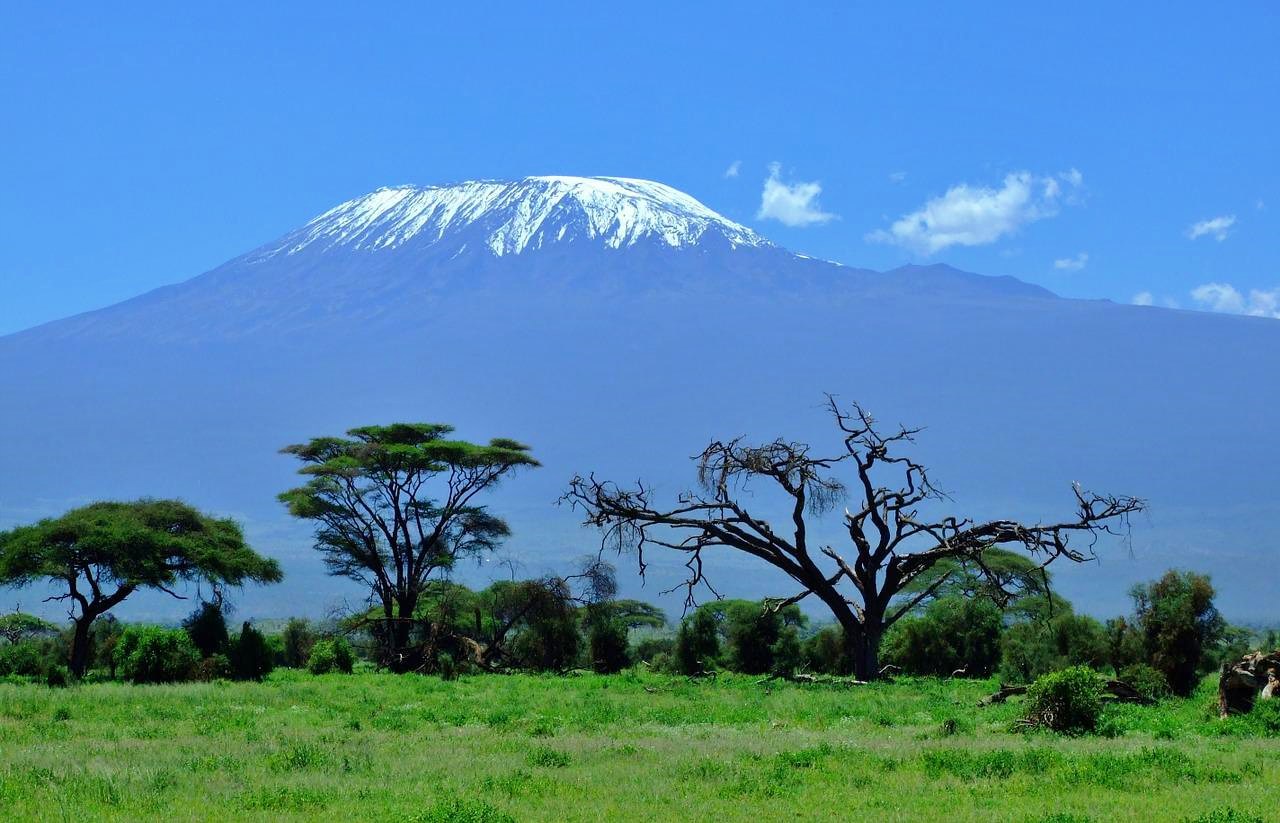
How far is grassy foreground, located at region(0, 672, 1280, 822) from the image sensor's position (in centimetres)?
1480

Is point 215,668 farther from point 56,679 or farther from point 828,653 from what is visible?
point 828,653

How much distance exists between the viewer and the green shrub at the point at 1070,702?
21078mm

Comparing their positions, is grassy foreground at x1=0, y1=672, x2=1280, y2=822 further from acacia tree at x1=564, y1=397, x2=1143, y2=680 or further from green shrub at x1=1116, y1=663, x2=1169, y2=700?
acacia tree at x1=564, y1=397, x2=1143, y2=680

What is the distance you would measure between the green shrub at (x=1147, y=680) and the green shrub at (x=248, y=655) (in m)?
22.8

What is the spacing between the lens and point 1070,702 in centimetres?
2111

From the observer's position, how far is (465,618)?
163 feet

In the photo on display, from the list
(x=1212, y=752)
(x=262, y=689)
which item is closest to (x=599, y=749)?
(x=1212, y=752)

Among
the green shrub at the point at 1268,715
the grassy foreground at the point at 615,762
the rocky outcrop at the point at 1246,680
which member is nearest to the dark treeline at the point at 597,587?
the rocky outcrop at the point at 1246,680

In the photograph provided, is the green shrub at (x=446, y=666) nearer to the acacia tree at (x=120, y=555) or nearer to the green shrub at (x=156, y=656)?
the acacia tree at (x=120, y=555)

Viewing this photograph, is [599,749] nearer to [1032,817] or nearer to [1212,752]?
[1032,817]

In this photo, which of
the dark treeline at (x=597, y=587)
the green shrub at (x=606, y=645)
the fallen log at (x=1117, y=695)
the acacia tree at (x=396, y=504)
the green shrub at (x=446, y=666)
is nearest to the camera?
the fallen log at (x=1117, y=695)

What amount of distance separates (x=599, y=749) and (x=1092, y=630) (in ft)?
56.6

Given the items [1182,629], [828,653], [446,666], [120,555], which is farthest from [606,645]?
[1182,629]

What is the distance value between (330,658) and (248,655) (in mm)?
4554
